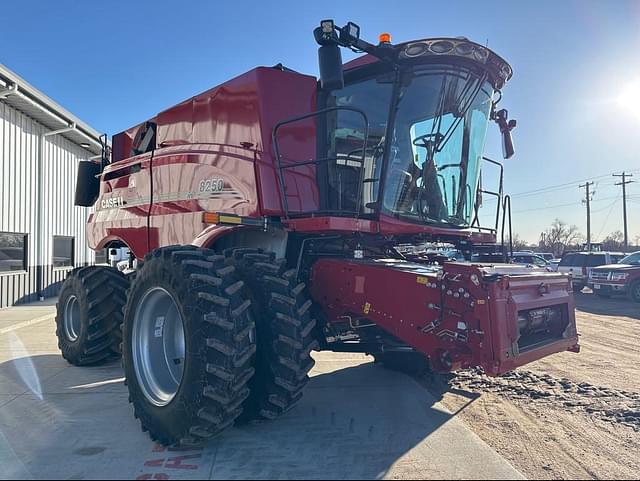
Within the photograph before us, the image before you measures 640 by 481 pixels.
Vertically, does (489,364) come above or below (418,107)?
below

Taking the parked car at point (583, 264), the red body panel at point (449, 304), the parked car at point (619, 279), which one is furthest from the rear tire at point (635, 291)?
the red body panel at point (449, 304)

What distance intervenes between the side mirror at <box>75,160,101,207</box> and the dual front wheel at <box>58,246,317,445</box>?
14.5ft

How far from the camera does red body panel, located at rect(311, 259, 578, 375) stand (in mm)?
3643

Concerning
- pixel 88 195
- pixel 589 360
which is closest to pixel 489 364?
pixel 589 360

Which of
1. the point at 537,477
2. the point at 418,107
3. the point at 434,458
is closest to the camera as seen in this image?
the point at 537,477

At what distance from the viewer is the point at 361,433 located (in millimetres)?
4078

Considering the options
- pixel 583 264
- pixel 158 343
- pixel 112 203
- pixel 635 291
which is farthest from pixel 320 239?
pixel 583 264

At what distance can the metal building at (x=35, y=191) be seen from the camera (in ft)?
39.9

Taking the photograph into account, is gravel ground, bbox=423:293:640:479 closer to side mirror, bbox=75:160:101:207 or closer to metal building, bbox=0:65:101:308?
side mirror, bbox=75:160:101:207

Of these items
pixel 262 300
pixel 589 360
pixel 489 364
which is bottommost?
pixel 589 360

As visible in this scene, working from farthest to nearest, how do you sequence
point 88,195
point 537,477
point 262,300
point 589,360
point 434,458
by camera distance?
point 88,195 < point 589,360 < point 262,300 < point 434,458 < point 537,477

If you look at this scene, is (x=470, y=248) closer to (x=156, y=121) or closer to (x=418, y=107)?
(x=418, y=107)

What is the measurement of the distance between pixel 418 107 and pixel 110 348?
4889 millimetres

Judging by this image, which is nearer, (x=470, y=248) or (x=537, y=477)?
(x=537, y=477)
